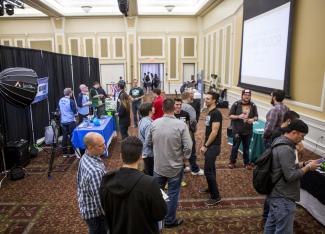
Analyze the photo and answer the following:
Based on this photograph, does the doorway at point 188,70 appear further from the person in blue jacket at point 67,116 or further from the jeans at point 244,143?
the jeans at point 244,143

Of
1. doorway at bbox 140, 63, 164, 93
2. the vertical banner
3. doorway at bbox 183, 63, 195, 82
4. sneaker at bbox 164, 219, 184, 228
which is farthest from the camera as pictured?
doorway at bbox 183, 63, 195, 82

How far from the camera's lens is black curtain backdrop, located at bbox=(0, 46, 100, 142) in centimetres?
563

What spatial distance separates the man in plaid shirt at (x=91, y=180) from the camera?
212 centimetres

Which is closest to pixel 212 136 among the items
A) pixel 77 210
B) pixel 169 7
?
pixel 77 210

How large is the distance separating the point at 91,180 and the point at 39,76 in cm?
590

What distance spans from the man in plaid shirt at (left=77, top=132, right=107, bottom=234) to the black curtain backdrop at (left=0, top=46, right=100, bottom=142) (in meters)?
4.12

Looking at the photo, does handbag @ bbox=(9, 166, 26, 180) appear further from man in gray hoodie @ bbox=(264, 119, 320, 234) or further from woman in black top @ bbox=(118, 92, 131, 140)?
man in gray hoodie @ bbox=(264, 119, 320, 234)

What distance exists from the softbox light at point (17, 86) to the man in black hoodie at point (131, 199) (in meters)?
3.11

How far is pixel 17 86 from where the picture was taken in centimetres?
413

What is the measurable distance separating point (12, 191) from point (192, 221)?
3.00m

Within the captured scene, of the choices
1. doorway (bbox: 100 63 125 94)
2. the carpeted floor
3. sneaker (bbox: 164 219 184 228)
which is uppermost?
A: doorway (bbox: 100 63 125 94)

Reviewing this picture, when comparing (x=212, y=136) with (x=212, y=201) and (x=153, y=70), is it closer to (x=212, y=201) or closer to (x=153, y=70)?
(x=212, y=201)

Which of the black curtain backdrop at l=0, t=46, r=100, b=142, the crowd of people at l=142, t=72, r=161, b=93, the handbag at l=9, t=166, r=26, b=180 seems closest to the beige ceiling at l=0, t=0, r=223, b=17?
the crowd of people at l=142, t=72, r=161, b=93

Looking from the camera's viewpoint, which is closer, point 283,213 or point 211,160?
point 283,213
